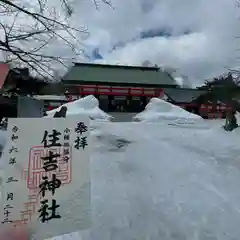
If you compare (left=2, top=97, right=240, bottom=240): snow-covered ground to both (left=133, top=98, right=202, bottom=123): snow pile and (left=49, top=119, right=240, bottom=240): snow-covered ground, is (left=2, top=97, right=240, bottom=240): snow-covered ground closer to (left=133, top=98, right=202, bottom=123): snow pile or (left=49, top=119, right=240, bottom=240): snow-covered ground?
(left=49, top=119, right=240, bottom=240): snow-covered ground

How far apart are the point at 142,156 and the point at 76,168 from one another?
4221mm

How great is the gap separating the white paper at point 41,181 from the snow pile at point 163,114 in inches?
617

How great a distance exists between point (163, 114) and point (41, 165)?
16.9m

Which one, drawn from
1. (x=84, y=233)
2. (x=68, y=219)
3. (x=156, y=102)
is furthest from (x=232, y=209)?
(x=156, y=102)

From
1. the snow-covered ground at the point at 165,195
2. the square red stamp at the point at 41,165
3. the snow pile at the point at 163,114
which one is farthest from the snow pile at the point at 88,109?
the square red stamp at the point at 41,165

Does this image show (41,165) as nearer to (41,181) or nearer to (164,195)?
(41,181)

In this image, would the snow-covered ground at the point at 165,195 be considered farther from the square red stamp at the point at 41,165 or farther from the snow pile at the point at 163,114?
the snow pile at the point at 163,114

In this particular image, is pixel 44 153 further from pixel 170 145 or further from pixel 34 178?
pixel 170 145

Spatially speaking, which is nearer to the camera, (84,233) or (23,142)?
(23,142)

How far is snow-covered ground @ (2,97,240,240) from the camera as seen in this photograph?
278 cm

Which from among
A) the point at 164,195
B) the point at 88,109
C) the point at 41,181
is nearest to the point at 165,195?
the point at 164,195

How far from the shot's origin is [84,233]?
266cm

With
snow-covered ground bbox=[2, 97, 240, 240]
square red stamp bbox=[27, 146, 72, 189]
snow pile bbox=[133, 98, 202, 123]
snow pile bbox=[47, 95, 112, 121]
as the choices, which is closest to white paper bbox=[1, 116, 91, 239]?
square red stamp bbox=[27, 146, 72, 189]

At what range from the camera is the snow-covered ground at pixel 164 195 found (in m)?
2.78
